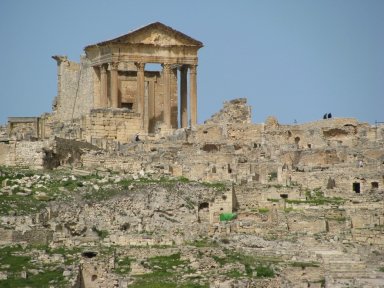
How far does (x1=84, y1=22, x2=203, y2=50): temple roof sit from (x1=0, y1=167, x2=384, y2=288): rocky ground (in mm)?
16643

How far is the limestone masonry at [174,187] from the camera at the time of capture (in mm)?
52875

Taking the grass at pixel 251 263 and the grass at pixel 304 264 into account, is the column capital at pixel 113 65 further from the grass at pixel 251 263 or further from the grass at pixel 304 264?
the grass at pixel 304 264

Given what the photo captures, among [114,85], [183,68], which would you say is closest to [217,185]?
[114,85]

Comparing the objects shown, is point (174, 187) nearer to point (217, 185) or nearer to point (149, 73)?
point (217, 185)

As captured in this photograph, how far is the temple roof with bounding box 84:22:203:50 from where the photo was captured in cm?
8019

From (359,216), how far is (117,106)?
2318cm

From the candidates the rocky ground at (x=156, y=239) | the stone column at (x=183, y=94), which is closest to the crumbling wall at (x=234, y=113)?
the stone column at (x=183, y=94)

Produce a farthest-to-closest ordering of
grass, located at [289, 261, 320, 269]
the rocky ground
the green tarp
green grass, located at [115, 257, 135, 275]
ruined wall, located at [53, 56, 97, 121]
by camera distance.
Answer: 1. ruined wall, located at [53, 56, 97, 121]
2. the green tarp
3. grass, located at [289, 261, 320, 269]
4. green grass, located at [115, 257, 135, 275]
5. the rocky ground

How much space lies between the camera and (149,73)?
83500 millimetres

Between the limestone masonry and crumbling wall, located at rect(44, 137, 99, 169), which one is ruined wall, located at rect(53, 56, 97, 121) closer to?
the limestone masonry

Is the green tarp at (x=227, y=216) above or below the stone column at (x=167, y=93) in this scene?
below

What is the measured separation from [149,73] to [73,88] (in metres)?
4.08

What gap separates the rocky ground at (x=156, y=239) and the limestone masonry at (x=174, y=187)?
0.06 m

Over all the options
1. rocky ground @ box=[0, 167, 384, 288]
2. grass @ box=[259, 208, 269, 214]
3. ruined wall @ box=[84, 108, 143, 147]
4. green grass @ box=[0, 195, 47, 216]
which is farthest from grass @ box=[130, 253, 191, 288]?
ruined wall @ box=[84, 108, 143, 147]
